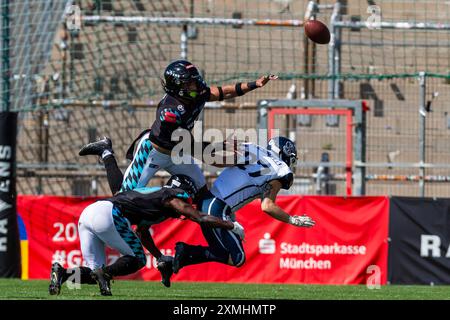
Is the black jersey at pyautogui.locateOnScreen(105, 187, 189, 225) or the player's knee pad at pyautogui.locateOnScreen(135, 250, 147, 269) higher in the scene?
the black jersey at pyautogui.locateOnScreen(105, 187, 189, 225)

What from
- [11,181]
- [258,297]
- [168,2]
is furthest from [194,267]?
[168,2]

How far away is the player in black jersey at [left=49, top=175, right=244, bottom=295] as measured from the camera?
34.8 feet

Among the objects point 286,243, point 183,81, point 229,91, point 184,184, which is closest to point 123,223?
point 184,184

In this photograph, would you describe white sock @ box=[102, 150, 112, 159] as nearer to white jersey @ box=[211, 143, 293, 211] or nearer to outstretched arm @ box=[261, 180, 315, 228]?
white jersey @ box=[211, 143, 293, 211]

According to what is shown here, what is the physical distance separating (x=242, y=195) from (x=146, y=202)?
3.85ft

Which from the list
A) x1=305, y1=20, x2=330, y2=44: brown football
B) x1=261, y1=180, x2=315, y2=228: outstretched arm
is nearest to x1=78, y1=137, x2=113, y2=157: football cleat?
x1=261, y1=180, x2=315, y2=228: outstretched arm

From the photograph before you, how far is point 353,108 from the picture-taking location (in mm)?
16703

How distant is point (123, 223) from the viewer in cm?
1082

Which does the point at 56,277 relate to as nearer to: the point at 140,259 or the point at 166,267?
the point at 140,259

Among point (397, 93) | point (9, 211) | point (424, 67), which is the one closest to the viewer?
point (9, 211)

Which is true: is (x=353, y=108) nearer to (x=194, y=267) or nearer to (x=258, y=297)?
(x=194, y=267)

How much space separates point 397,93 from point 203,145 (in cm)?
692

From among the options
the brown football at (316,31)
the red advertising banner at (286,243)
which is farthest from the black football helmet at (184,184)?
the red advertising banner at (286,243)

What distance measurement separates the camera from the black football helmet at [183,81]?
1134 cm
